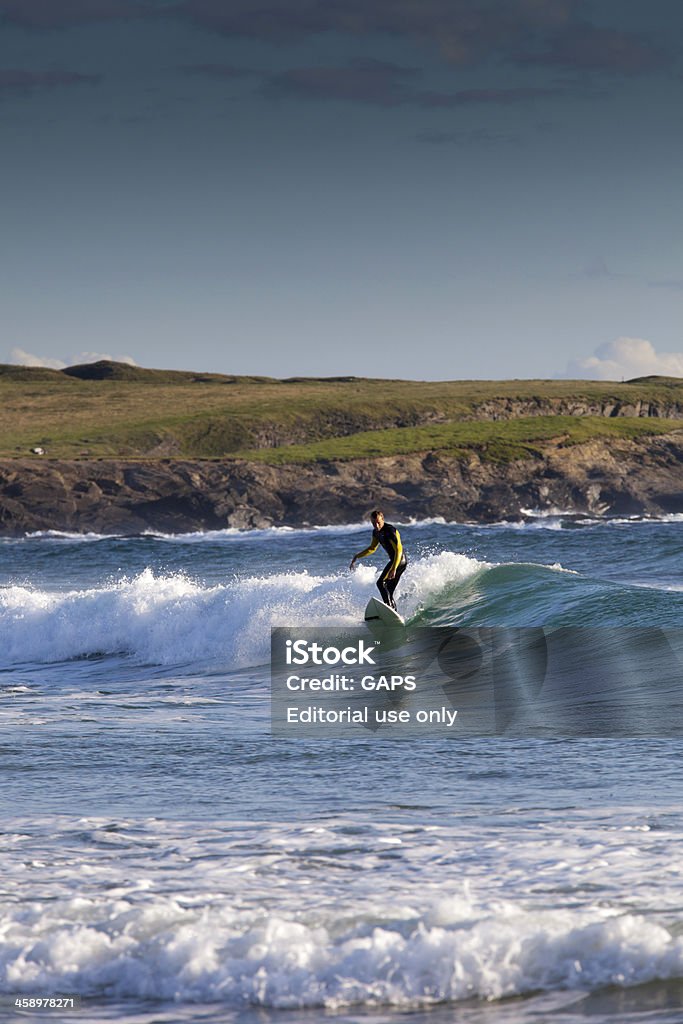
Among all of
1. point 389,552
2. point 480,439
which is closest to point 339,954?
point 389,552

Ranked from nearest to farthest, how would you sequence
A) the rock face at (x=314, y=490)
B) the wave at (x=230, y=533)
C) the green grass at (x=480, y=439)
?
the wave at (x=230, y=533)
the rock face at (x=314, y=490)
the green grass at (x=480, y=439)

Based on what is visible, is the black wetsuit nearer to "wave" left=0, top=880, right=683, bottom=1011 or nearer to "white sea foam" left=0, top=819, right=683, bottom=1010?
"white sea foam" left=0, top=819, right=683, bottom=1010

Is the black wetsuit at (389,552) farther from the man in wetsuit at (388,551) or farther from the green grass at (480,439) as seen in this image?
the green grass at (480,439)

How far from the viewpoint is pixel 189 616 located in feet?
74.0

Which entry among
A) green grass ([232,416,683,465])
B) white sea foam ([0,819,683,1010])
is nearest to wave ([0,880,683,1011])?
white sea foam ([0,819,683,1010])

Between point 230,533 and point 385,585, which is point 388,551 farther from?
point 230,533

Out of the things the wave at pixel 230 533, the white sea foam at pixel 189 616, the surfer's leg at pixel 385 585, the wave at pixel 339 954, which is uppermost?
the wave at pixel 230 533

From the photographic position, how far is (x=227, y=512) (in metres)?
83.6

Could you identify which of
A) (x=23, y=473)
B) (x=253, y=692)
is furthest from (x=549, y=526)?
(x=253, y=692)

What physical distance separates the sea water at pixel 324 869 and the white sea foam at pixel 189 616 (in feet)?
15.5

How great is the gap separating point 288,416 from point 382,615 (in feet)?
381

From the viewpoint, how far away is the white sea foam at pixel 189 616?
20938 mm

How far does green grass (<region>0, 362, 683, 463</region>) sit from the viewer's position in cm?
10850

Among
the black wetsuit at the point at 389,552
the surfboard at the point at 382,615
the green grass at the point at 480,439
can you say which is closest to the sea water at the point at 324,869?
the black wetsuit at the point at 389,552
